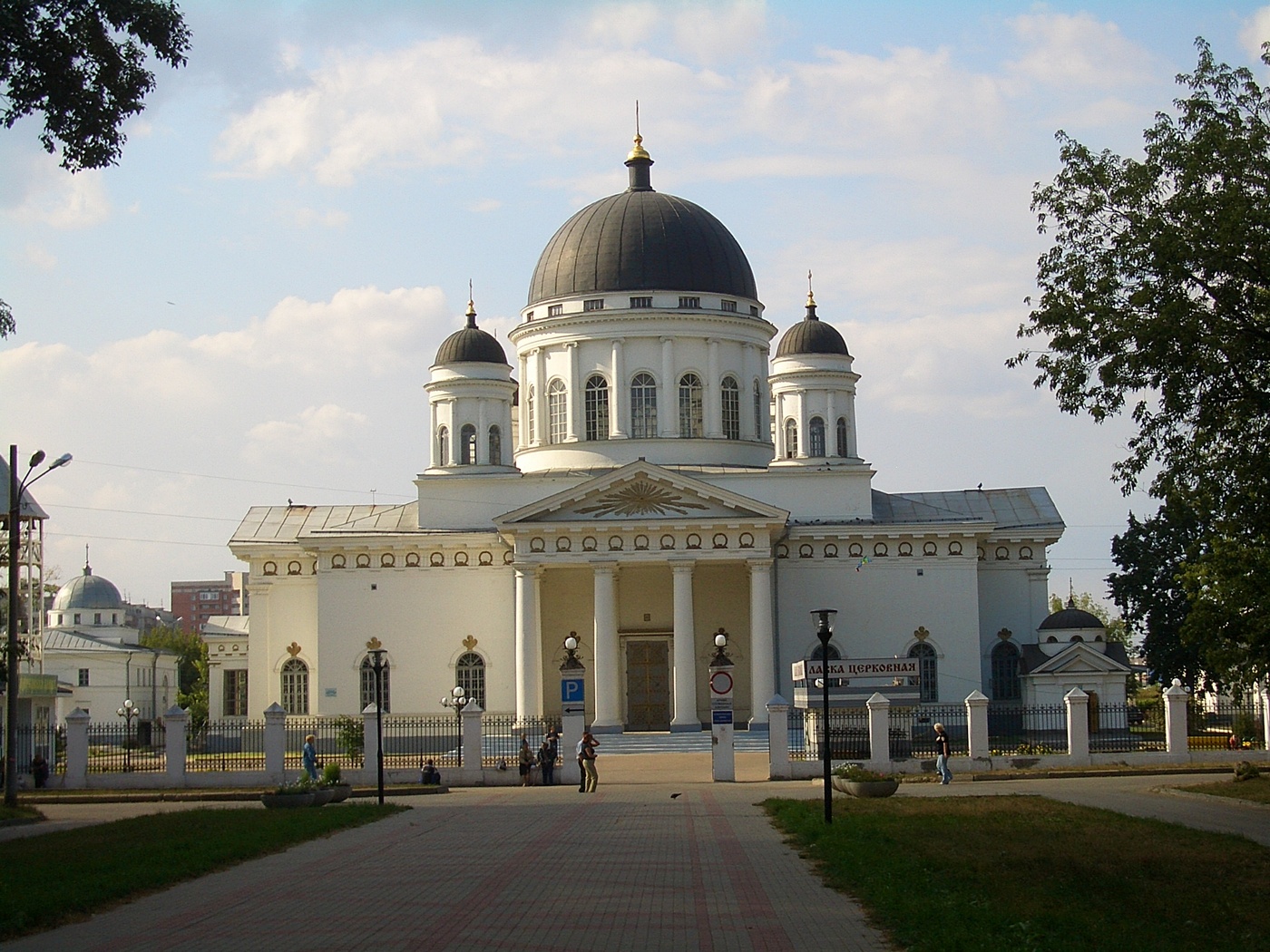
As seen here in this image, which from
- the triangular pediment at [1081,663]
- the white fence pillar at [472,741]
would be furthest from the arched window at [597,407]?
the white fence pillar at [472,741]

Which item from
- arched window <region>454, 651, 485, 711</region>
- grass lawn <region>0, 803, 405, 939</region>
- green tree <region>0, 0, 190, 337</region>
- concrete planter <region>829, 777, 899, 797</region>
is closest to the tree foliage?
green tree <region>0, 0, 190, 337</region>

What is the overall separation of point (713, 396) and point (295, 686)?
707 inches

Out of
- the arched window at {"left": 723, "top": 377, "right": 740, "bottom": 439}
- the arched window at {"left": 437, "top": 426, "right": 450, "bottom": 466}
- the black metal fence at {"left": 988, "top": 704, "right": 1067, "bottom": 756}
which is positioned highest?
the arched window at {"left": 723, "top": 377, "right": 740, "bottom": 439}

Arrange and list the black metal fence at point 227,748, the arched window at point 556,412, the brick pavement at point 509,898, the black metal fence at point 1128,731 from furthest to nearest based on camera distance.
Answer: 1. the arched window at point 556,412
2. the black metal fence at point 227,748
3. the black metal fence at point 1128,731
4. the brick pavement at point 509,898

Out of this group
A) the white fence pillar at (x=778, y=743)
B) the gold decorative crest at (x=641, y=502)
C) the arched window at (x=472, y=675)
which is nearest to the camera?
the white fence pillar at (x=778, y=743)

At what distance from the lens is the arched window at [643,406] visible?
197 ft

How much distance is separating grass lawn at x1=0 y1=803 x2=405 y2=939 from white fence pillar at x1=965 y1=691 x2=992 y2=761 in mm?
16686

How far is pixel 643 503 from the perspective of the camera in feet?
177

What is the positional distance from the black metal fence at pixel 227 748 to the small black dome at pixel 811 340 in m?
24.5

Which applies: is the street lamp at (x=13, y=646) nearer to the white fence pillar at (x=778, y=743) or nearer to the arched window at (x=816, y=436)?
the white fence pillar at (x=778, y=743)

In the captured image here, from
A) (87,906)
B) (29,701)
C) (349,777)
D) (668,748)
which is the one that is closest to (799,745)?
(668,748)

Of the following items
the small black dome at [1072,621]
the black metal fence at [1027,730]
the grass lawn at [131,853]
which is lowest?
the black metal fence at [1027,730]

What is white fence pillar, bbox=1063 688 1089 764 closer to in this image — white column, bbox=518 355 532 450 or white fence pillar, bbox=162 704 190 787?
white fence pillar, bbox=162 704 190 787

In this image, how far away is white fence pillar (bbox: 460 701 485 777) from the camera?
4012 centimetres
